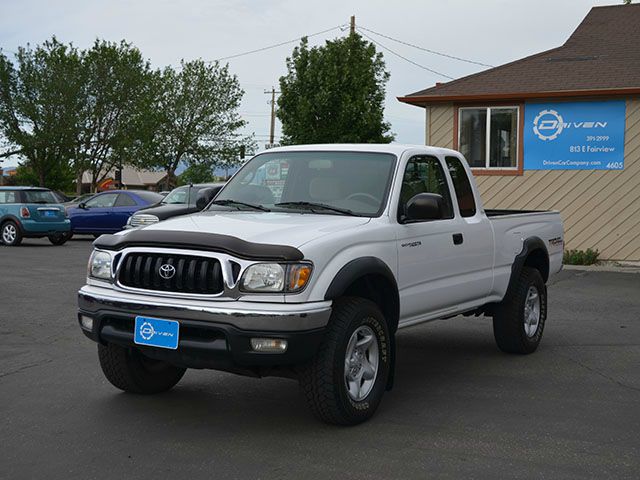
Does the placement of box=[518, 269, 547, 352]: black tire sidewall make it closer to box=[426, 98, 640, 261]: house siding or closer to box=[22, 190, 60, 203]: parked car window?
box=[426, 98, 640, 261]: house siding

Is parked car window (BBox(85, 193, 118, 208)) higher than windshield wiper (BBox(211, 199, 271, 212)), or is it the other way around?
windshield wiper (BBox(211, 199, 271, 212))

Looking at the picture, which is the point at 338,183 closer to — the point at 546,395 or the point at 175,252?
the point at 175,252

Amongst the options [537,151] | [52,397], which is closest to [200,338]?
[52,397]

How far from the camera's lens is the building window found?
18.4 m

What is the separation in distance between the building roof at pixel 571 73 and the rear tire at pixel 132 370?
13.1 meters

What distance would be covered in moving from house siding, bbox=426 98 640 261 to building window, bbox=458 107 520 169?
0.34 metres

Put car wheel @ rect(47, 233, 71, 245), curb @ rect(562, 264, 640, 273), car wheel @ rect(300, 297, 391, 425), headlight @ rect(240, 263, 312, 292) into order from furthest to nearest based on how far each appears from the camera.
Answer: car wheel @ rect(47, 233, 71, 245)
curb @ rect(562, 264, 640, 273)
car wheel @ rect(300, 297, 391, 425)
headlight @ rect(240, 263, 312, 292)

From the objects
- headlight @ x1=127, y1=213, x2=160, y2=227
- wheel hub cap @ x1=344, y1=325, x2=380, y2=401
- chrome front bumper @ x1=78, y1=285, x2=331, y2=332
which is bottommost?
wheel hub cap @ x1=344, y1=325, x2=380, y2=401

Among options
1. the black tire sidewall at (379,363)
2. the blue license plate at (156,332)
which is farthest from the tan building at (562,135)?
the blue license plate at (156,332)

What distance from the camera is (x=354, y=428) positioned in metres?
5.48

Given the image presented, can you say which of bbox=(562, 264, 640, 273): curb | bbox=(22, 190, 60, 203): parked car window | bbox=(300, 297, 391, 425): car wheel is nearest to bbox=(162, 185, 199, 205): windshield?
bbox=(22, 190, 60, 203): parked car window

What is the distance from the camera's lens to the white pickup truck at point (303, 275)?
5137 millimetres

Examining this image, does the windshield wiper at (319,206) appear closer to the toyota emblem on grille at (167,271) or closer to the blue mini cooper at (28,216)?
the toyota emblem on grille at (167,271)

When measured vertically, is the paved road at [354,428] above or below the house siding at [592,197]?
below
